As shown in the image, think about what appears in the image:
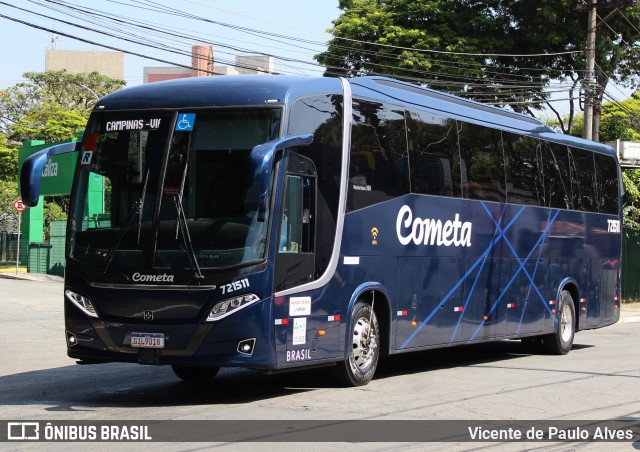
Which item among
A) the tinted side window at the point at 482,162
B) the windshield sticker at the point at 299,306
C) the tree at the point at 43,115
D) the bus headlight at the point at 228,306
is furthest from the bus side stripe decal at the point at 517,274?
the tree at the point at 43,115

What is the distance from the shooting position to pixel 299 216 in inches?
443

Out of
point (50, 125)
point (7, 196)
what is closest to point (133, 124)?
point (50, 125)

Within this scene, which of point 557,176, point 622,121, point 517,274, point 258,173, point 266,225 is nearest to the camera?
point 258,173

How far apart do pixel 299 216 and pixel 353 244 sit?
1.21m

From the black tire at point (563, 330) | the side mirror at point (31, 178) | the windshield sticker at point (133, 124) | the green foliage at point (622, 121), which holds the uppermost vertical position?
the green foliage at point (622, 121)

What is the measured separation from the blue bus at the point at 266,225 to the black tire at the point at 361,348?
25 mm

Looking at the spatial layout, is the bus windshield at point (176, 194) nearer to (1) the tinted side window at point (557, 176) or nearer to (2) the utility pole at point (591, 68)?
(1) the tinted side window at point (557, 176)

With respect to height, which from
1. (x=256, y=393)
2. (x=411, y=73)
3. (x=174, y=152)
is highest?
(x=411, y=73)

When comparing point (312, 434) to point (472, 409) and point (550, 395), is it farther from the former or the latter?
point (550, 395)

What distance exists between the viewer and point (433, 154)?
46.4 ft

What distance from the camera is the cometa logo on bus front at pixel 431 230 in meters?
13.4

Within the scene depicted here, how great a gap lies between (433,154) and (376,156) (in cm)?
163

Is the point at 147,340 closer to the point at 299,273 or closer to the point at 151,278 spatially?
the point at 151,278

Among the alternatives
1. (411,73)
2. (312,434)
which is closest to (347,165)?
(312,434)
